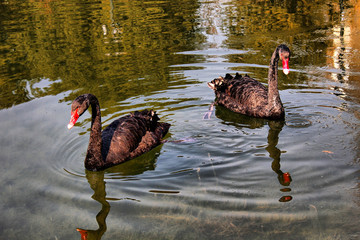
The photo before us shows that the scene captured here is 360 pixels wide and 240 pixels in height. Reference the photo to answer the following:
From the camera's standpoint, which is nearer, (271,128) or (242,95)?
(271,128)

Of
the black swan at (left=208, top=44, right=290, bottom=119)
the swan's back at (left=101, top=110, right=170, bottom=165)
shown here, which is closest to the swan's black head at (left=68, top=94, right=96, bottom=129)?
the swan's back at (left=101, top=110, right=170, bottom=165)

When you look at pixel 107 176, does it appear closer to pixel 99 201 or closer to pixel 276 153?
pixel 99 201

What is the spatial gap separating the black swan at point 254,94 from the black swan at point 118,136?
4.90 ft

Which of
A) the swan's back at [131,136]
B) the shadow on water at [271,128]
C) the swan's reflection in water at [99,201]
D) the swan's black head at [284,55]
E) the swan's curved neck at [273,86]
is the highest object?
the swan's black head at [284,55]

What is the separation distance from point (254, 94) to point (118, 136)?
104 inches

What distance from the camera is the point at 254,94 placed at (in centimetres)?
697

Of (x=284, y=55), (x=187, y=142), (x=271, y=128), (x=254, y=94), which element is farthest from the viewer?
(x=254, y=94)

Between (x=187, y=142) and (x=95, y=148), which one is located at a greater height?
(x=95, y=148)

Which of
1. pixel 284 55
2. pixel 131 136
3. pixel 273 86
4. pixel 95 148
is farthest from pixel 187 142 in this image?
pixel 284 55

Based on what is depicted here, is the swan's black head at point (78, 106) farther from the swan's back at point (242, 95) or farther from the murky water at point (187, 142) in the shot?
the swan's back at point (242, 95)

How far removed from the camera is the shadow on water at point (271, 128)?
482cm

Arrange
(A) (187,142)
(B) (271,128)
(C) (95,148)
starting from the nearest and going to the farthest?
(C) (95,148)
(A) (187,142)
(B) (271,128)

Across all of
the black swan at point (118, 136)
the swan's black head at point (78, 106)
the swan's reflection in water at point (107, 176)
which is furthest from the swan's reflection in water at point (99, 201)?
the swan's black head at point (78, 106)

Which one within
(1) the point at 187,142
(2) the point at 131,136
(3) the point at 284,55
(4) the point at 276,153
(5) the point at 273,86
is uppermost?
(3) the point at 284,55
